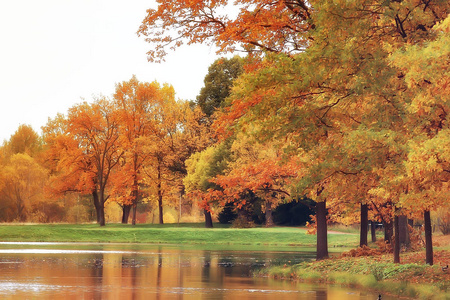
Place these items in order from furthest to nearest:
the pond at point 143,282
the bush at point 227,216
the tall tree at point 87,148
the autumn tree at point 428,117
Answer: the bush at point 227,216, the tall tree at point 87,148, the pond at point 143,282, the autumn tree at point 428,117

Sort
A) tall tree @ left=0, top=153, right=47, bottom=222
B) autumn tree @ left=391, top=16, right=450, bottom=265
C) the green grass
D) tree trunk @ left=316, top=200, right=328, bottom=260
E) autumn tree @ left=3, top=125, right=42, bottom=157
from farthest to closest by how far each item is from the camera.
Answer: autumn tree @ left=3, top=125, right=42, bottom=157
tall tree @ left=0, top=153, right=47, bottom=222
tree trunk @ left=316, top=200, right=328, bottom=260
the green grass
autumn tree @ left=391, top=16, right=450, bottom=265

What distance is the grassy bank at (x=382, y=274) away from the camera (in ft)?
61.0

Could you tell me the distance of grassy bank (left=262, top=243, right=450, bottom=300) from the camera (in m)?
18.6

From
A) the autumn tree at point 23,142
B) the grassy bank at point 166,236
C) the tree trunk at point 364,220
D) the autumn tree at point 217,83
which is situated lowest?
the grassy bank at point 166,236

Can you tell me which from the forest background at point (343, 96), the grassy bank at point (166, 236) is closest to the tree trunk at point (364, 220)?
the forest background at point (343, 96)

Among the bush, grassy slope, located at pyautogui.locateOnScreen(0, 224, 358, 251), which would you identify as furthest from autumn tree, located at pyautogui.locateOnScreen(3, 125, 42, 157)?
grassy slope, located at pyautogui.locateOnScreen(0, 224, 358, 251)

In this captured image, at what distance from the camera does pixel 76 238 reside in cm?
5897

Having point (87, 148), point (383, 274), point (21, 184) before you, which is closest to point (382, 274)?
point (383, 274)

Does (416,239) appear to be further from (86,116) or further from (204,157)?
(86,116)

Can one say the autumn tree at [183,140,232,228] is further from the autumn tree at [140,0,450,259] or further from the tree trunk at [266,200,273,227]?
the autumn tree at [140,0,450,259]

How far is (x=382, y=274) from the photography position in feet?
70.9

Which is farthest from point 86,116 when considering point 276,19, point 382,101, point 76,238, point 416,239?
point 382,101

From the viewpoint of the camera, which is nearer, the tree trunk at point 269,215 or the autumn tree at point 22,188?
the tree trunk at point 269,215

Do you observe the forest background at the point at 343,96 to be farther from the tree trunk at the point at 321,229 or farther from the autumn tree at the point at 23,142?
the autumn tree at the point at 23,142
